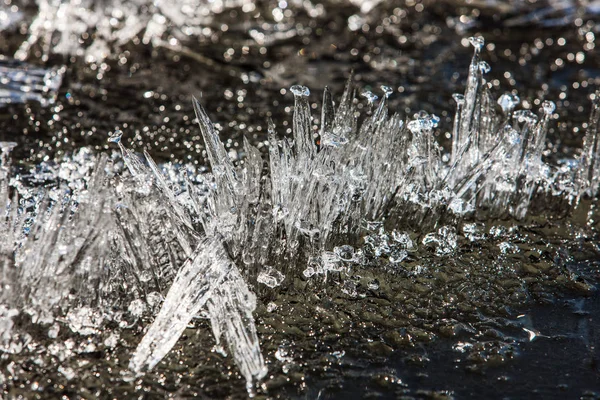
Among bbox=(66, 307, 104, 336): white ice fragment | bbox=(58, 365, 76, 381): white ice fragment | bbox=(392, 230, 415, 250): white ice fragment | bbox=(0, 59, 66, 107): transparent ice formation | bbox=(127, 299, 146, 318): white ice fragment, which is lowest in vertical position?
bbox=(58, 365, 76, 381): white ice fragment

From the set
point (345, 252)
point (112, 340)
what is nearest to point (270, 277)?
point (345, 252)

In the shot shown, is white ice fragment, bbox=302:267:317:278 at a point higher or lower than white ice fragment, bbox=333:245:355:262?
lower

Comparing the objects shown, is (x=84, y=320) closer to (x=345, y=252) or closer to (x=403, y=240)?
(x=345, y=252)

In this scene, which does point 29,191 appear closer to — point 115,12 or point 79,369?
point 79,369

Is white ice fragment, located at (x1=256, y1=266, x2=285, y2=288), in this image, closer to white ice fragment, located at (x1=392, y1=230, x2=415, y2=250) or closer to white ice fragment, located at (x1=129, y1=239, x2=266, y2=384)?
white ice fragment, located at (x1=129, y1=239, x2=266, y2=384)

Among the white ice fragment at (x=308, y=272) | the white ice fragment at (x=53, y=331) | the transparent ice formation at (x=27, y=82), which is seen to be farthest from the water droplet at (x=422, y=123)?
the transparent ice formation at (x=27, y=82)

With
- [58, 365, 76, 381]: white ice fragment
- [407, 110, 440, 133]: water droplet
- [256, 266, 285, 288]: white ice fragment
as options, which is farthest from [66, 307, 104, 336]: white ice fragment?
[407, 110, 440, 133]: water droplet

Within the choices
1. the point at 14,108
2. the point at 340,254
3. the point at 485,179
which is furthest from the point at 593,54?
the point at 14,108
